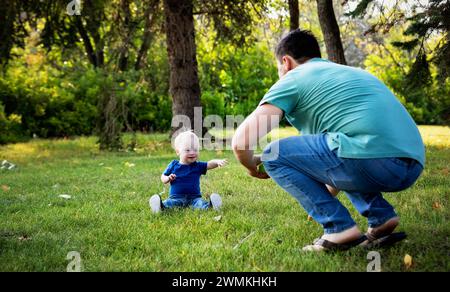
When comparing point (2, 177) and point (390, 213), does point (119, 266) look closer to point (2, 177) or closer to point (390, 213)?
point (390, 213)

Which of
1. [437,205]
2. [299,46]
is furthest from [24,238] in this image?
[437,205]

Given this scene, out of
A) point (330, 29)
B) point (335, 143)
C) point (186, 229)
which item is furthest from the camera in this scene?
point (330, 29)

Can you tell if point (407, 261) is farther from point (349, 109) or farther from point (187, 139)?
point (187, 139)

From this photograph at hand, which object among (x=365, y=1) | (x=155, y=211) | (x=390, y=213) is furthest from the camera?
(x=365, y=1)

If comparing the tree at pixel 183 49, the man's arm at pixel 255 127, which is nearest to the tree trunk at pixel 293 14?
the tree at pixel 183 49

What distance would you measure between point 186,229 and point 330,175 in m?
1.19

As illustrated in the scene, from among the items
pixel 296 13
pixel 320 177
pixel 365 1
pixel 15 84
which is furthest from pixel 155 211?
pixel 15 84

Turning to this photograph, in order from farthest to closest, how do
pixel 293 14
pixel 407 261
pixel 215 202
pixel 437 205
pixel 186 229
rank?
pixel 293 14 < pixel 215 202 < pixel 437 205 < pixel 186 229 < pixel 407 261

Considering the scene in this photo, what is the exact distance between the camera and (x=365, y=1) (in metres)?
6.25

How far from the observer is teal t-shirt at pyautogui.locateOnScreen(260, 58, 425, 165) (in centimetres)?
269

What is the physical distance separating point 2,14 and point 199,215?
7604 mm

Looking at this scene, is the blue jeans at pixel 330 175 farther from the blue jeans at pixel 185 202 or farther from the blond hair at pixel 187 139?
the blond hair at pixel 187 139

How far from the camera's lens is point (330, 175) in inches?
111

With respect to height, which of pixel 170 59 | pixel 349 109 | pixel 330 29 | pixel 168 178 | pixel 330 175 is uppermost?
pixel 330 29
